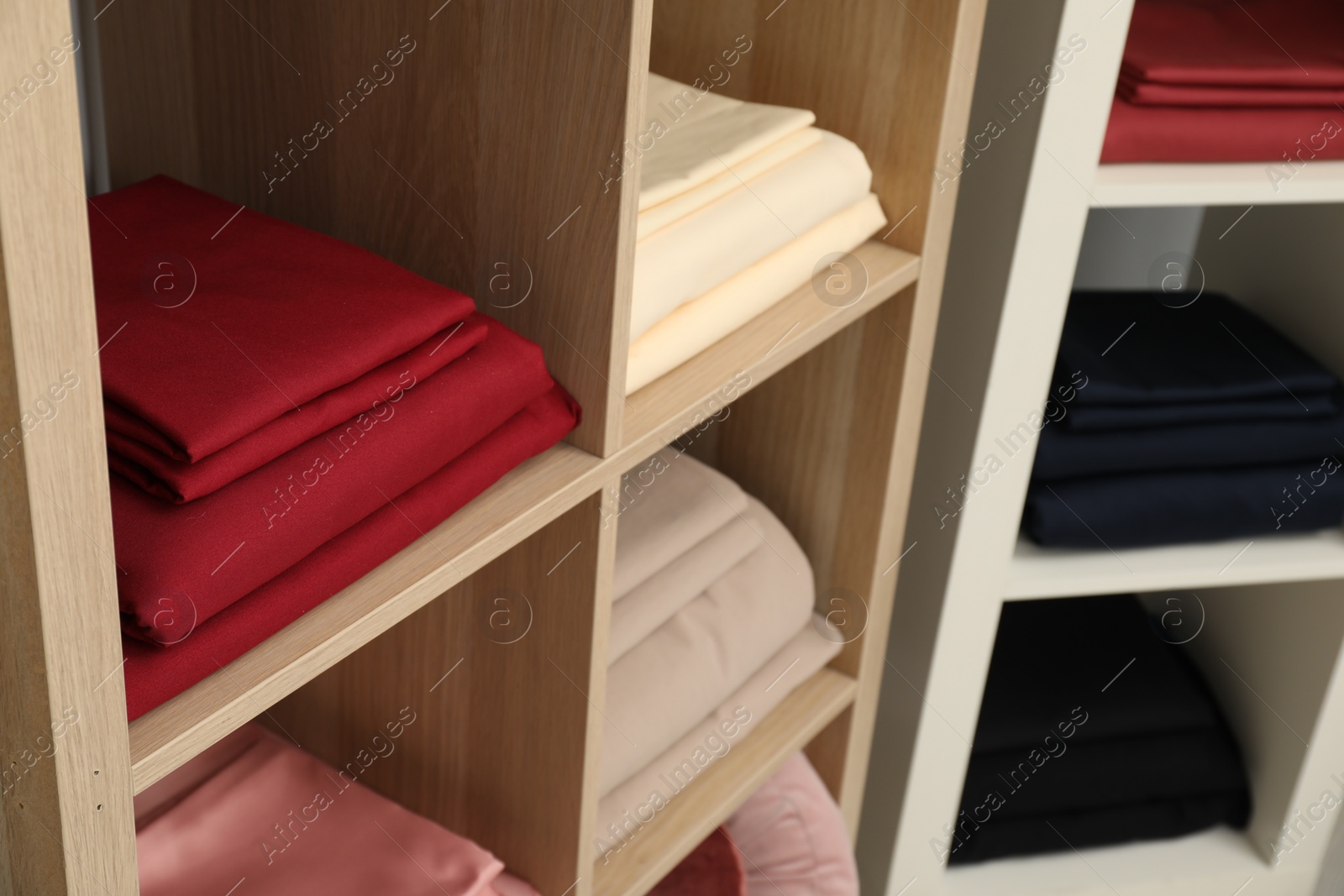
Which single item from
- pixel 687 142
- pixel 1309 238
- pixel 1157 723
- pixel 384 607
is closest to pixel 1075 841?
pixel 1157 723

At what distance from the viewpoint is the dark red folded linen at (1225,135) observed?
100 cm

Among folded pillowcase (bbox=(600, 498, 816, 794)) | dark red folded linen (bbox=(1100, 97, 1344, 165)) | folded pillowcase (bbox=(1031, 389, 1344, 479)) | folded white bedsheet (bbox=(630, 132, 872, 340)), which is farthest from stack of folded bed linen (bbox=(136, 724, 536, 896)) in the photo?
dark red folded linen (bbox=(1100, 97, 1344, 165))

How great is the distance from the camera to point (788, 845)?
1.11m

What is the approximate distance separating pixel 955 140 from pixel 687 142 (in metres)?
0.23

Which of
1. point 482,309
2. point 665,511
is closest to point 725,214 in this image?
point 482,309

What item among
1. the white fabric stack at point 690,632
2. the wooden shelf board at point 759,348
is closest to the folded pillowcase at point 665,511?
the white fabric stack at point 690,632

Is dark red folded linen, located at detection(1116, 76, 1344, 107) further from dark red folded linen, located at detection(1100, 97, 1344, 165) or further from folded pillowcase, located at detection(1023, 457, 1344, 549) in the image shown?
folded pillowcase, located at detection(1023, 457, 1344, 549)

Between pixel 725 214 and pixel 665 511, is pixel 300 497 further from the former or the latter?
pixel 665 511

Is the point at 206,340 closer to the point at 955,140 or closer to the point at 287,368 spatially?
the point at 287,368

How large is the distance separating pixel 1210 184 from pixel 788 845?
657 millimetres

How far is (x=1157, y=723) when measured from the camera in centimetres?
135

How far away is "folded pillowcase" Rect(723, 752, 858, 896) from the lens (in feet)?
3.62

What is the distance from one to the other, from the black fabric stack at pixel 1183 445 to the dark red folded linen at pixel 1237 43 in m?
0.27

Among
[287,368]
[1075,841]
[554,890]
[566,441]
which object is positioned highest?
[287,368]
